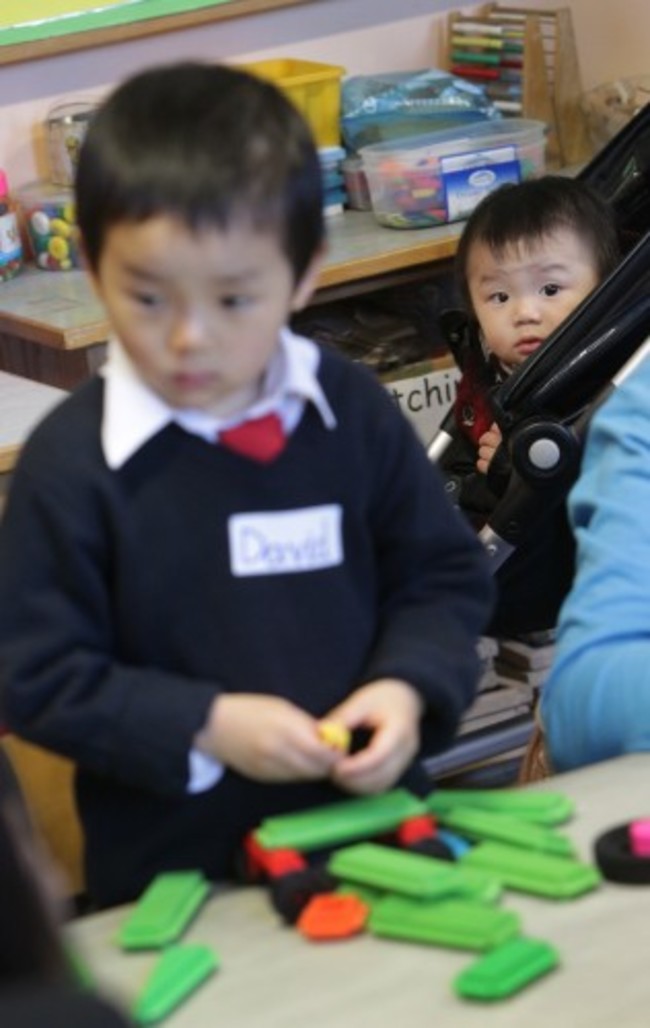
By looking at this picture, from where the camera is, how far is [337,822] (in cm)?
117

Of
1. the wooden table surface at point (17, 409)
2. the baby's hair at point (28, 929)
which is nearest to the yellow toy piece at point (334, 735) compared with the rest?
the baby's hair at point (28, 929)

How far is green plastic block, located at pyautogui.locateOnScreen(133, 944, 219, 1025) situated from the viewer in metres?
1.04

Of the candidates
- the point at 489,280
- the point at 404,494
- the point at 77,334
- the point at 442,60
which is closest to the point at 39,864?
the point at 404,494

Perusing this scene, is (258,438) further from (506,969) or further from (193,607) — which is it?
(506,969)

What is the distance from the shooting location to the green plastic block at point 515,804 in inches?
48.8

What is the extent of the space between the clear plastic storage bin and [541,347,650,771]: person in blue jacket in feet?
5.59

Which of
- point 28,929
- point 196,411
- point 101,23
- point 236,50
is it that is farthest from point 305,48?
point 28,929

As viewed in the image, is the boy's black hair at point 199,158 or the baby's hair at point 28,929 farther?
the boy's black hair at point 199,158

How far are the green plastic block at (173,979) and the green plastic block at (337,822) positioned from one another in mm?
84

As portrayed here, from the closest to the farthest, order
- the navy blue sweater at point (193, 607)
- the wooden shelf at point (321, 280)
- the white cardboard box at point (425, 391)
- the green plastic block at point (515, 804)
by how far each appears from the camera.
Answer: the navy blue sweater at point (193, 607)
the green plastic block at point (515, 804)
the wooden shelf at point (321, 280)
the white cardboard box at point (425, 391)

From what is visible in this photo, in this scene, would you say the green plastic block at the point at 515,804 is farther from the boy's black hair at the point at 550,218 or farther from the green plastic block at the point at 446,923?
the boy's black hair at the point at 550,218

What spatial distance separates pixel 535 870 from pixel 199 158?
441 millimetres

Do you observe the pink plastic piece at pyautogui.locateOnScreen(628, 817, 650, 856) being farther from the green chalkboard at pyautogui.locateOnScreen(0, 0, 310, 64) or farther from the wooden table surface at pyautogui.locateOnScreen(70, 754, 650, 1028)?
the green chalkboard at pyautogui.locateOnScreen(0, 0, 310, 64)

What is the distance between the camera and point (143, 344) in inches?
43.7
